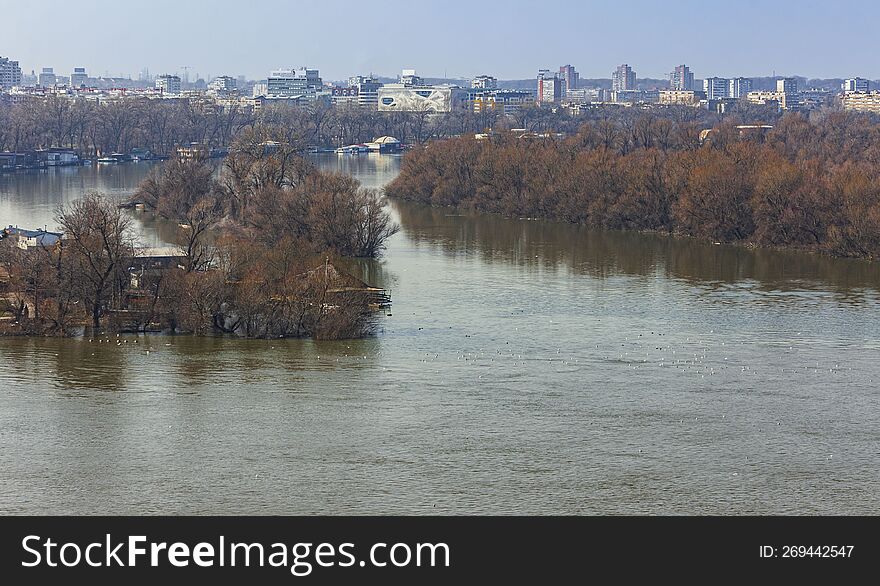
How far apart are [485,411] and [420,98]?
5154 cm

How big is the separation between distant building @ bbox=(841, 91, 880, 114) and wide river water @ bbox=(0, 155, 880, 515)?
151 feet

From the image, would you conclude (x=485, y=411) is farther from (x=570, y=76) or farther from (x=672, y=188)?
(x=570, y=76)

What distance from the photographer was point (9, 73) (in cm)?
7456

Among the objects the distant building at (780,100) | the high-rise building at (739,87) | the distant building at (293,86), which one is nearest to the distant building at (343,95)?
the distant building at (293,86)

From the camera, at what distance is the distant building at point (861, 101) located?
189 ft

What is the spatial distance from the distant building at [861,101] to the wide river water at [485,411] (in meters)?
46.1

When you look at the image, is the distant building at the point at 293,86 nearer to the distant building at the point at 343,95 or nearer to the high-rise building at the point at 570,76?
the distant building at the point at 343,95

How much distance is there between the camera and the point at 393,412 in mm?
9164

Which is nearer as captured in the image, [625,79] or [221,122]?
[221,122]

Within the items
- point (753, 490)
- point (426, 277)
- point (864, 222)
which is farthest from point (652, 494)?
point (864, 222)

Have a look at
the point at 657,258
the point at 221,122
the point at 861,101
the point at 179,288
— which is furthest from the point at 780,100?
the point at 179,288

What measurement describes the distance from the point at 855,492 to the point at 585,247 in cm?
1005

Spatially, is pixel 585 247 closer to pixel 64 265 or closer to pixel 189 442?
pixel 64 265

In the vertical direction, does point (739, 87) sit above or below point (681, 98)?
above
